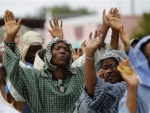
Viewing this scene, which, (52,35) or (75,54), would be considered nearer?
(52,35)

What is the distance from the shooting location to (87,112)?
678 centimetres

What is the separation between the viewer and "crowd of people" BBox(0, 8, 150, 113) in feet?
20.6

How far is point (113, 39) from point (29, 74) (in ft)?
3.76

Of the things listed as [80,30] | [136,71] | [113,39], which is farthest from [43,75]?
[80,30]

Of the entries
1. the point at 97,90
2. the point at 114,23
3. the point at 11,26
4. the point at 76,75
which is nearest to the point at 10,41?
the point at 11,26

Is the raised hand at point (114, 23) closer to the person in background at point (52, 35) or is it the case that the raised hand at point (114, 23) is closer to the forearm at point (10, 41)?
the person in background at point (52, 35)

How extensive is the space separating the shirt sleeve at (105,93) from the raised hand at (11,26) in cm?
139

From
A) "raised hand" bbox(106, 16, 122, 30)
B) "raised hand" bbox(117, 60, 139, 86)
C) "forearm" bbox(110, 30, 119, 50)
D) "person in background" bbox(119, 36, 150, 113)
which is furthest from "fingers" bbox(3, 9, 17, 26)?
"raised hand" bbox(117, 60, 139, 86)

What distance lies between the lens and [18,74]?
7688 mm

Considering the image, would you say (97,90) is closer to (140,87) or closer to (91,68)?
(91,68)

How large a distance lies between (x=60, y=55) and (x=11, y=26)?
2.07ft

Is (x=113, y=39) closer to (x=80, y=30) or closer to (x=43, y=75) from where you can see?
(x=43, y=75)

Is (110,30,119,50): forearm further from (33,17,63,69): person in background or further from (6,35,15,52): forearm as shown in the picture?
(6,35,15,52): forearm

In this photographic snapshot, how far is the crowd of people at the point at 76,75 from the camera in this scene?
6289mm
